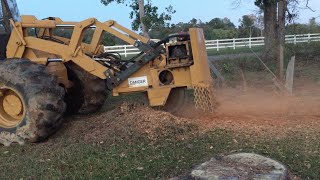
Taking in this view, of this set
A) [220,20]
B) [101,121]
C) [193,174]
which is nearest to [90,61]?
[101,121]

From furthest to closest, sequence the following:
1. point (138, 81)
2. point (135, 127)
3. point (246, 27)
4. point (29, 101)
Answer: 1. point (246, 27)
2. point (138, 81)
3. point (29, 101)
4. point (135, 127)

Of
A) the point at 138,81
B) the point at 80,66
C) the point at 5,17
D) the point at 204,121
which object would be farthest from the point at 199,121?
the point at 5,17

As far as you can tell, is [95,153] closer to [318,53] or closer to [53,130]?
[53,130]

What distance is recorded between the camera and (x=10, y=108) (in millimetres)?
7488

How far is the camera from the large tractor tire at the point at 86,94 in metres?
8.82

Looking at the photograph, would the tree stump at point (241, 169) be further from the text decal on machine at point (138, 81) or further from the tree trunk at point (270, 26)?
the tree trunk at point (270, 26)

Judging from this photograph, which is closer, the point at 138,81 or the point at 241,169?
the point at 241,169

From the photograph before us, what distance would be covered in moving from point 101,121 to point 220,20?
158 ft

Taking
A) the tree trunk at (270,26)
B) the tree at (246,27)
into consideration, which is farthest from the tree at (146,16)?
the tree at (246,27)

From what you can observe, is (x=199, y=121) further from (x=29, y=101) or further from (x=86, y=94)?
(x=86, y=94)

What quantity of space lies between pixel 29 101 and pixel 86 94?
2.08 m

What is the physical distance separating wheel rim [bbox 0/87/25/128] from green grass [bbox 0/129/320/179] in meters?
0.87

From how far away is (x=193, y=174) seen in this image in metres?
4.50

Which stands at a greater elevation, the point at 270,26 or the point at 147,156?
the point at 270,26
